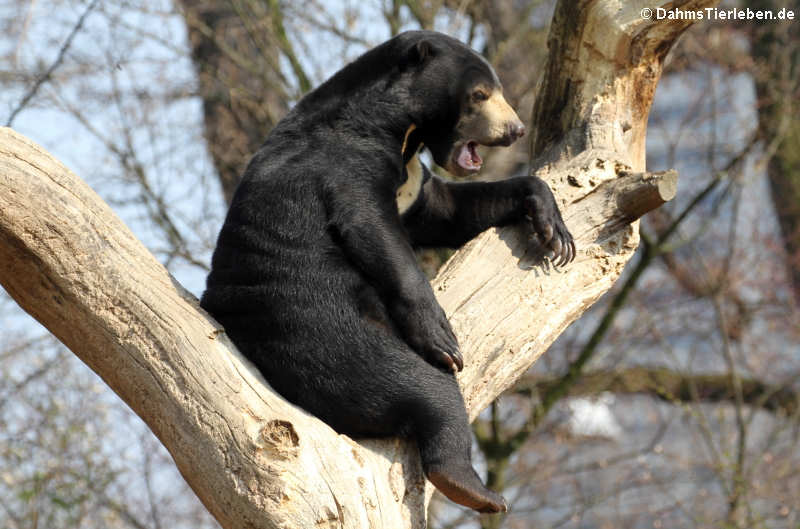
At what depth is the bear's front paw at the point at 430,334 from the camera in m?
3.37

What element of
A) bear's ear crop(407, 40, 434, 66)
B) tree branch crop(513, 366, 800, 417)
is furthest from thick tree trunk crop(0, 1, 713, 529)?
tree branch crop(513, 366, 800, 417)

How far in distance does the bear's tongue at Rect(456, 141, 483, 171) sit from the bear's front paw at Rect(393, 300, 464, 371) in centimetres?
76

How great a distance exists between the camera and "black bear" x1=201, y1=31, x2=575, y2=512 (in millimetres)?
3295

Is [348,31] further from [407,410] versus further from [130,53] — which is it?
[407,410]

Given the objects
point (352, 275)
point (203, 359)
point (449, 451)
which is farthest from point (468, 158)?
point (203, 359)

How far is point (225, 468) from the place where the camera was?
9.80ft

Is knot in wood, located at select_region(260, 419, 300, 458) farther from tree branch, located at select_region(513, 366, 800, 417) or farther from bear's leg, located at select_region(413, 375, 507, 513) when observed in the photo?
tree branch, located at select_region(513, 366, 800, 417)

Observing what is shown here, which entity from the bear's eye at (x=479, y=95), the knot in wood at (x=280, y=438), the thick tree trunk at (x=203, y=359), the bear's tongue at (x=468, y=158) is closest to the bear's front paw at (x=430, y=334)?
the thick tree trunk at (x=203, y=359)

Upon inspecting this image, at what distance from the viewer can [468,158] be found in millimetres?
3941

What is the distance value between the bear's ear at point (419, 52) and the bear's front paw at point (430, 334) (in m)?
1.07

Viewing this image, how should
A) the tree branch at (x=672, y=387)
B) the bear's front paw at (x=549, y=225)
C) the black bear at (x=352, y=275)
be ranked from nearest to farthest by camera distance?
the black bear at (x=352, y=275)
the bear's front paw at (x=549, y=225)
the tree branch at (x=672, y=387)

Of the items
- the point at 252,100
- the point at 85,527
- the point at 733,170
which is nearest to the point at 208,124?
the point at 252,100

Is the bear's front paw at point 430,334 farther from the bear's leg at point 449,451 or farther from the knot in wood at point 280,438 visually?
the knot in wood at point 280,438

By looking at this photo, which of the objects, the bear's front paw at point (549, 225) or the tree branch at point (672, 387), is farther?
the tree branch at point (672, 387)
